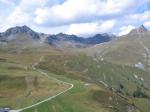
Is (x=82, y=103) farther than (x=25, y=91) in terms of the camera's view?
No

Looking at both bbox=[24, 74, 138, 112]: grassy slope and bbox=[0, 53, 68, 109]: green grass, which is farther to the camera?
bbox=[0, 53, 68, 109]: green grass

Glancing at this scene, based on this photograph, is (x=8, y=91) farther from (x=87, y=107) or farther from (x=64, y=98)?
(x=87, y=107)

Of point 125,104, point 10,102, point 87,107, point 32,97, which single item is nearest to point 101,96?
point 125,104

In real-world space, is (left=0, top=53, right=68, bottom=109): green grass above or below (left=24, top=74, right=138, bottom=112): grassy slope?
above

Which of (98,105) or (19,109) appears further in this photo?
(98,105)

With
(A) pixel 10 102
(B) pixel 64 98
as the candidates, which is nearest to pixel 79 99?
Result: (B) pixel 64 98

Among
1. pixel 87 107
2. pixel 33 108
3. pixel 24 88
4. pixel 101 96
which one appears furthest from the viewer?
pixel 24 88

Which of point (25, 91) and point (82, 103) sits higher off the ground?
point (25, 91)

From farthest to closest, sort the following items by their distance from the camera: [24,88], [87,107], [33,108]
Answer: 1. [24,88]
2. [87,107]
3. [33,108]

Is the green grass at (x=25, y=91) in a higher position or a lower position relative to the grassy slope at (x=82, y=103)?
higher

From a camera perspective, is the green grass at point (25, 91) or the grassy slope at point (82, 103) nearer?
the grassy slope at point (82, 103)
